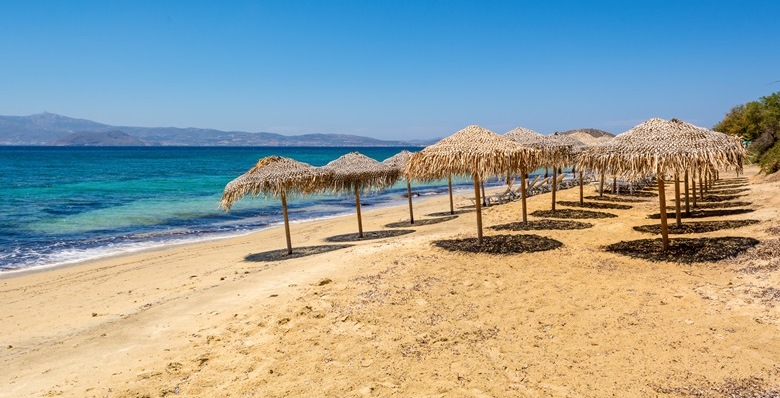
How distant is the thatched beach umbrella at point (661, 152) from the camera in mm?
8055

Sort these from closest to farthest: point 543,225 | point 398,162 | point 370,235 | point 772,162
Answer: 1. point 543,225
2. point 370,235
3. point 398,162
4. point 772,162

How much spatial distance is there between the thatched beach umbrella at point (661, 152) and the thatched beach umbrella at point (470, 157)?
1544 millimetres

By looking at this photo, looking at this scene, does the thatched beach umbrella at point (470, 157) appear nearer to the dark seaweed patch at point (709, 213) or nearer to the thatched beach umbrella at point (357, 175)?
the thatched beach umbrella at point (357, 175)

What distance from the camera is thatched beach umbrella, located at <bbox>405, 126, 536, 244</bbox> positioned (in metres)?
9.41

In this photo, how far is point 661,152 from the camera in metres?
8.22

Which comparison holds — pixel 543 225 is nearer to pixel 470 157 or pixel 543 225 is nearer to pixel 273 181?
pixel 470 157

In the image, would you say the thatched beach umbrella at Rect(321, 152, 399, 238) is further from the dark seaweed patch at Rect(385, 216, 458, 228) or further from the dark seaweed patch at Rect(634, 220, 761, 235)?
the dark seaweed patch at Rect(634, 220, 761, 235)

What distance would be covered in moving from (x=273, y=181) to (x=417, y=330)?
21.6 ft

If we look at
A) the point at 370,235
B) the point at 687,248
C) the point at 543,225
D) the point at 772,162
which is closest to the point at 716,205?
the point at 543,225

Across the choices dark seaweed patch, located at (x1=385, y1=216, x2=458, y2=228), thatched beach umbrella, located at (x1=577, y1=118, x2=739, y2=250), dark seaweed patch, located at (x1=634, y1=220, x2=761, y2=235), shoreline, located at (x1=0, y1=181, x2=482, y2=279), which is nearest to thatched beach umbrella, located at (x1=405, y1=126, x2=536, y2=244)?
thatched beach umbrella, located at (x1=577, y1=118, x2=739, y2=250)

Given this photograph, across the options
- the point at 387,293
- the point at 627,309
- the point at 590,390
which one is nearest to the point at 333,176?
the point at 387,293

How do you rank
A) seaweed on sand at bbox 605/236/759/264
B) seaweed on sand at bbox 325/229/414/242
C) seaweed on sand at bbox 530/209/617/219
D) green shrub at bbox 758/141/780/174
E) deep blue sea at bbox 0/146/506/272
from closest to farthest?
seaweed on sand at bbox 605/236/759/264 → seaweed on sand at bbox 530/209/617/219 → seaweed on sand at bbox 325/229/414/242 → deep blue sea at bbox 0/146/506/272 → green shrub at bbox 758/141/780/174

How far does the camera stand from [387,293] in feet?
23.8

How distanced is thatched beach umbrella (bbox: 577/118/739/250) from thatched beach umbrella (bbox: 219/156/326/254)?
652cm
